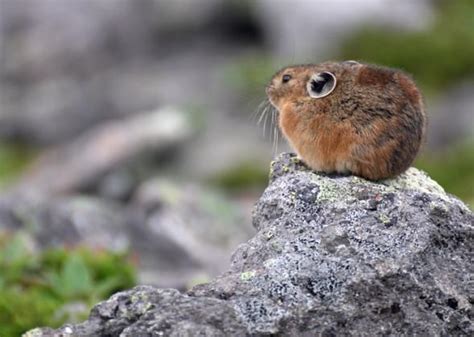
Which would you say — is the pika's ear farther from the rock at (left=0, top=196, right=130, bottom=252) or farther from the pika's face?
the rock at (left=0, top=196, right=130, bottom=252)

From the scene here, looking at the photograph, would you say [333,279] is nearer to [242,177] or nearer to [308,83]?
[308,83]

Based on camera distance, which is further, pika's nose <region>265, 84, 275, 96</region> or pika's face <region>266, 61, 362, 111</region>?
pika's nose <region>265, 84, 275, 96</region>

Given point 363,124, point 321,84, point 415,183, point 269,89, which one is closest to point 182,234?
point 269,89

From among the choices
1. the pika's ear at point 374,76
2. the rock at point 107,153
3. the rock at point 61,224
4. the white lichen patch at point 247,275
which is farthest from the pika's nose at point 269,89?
the rock at point 107,153

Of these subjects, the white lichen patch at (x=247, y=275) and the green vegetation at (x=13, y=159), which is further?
the green vegetation at (x=13, y=159)

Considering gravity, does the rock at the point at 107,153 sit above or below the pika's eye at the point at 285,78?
above

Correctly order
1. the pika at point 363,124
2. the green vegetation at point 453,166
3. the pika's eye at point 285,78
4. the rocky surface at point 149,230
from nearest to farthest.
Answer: the pika at point 363,124
the pika's eye at point 285,78
the rocky surface at point 149,230
the green vegetation at point 453,166

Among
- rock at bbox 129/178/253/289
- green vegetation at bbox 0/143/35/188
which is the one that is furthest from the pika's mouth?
green vegetation at bbox 0/143/35/188

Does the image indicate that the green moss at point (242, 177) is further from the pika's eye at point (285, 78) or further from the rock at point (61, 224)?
the pika's eye at point (285, 78)
